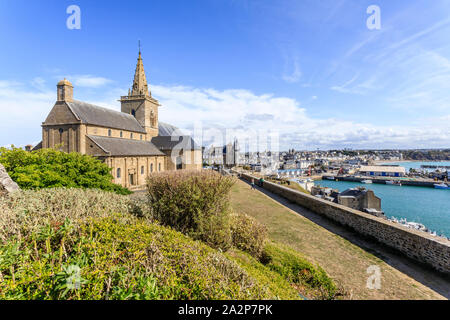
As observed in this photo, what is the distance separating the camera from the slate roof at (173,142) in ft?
131

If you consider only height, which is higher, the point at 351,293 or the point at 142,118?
the point at 142,118

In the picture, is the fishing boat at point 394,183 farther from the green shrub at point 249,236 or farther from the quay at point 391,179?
the green shrub at point 249,236

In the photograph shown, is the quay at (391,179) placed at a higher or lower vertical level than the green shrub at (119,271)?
lower

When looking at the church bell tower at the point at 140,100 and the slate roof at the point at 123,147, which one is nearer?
the slate roof at the point at 123,147

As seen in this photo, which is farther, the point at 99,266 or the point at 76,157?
the point at 76,157

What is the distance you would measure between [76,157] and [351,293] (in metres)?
17.8

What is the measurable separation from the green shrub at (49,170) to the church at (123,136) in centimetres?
733

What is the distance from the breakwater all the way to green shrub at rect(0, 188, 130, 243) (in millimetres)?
9018

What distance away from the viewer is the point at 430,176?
91062 mm

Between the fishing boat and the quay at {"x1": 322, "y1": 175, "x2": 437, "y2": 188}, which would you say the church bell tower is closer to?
the quay at {"x1": 322, "y1": 175, "x2": 437, "y2": 188}

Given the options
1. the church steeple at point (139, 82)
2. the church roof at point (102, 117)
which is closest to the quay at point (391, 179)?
the church roof at point (102, 117)
